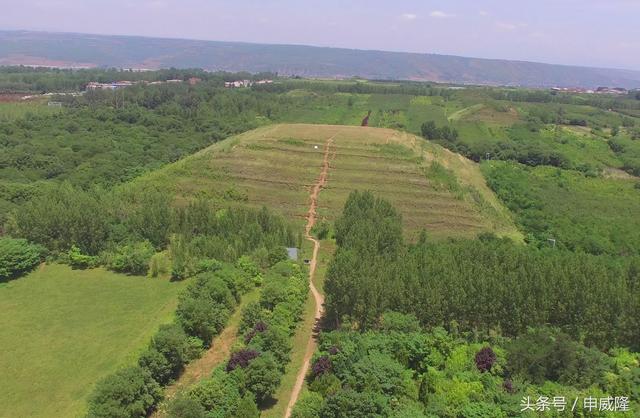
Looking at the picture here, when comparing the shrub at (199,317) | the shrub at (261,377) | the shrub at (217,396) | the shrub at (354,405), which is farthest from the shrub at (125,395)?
the shrub at (354,405)

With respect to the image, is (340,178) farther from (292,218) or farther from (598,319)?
(598,319)

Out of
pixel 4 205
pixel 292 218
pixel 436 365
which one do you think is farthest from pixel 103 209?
pixel 436 365

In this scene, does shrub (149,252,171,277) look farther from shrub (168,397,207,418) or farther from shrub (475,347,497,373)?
shrub (475,347,497,373)

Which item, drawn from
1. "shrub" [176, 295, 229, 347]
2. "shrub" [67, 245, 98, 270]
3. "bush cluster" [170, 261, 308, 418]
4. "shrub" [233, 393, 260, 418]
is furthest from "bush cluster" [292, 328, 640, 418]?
"shrub" [67, 245, 98, 270]

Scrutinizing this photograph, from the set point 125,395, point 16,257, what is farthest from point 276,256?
point 16,257

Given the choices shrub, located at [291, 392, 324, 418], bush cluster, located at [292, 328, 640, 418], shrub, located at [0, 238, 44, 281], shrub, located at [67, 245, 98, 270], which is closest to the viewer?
bush cluster, located at [292, 328, 640, 418]

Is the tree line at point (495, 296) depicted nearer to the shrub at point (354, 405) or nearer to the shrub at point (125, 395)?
the shrub at point (354, 405)
